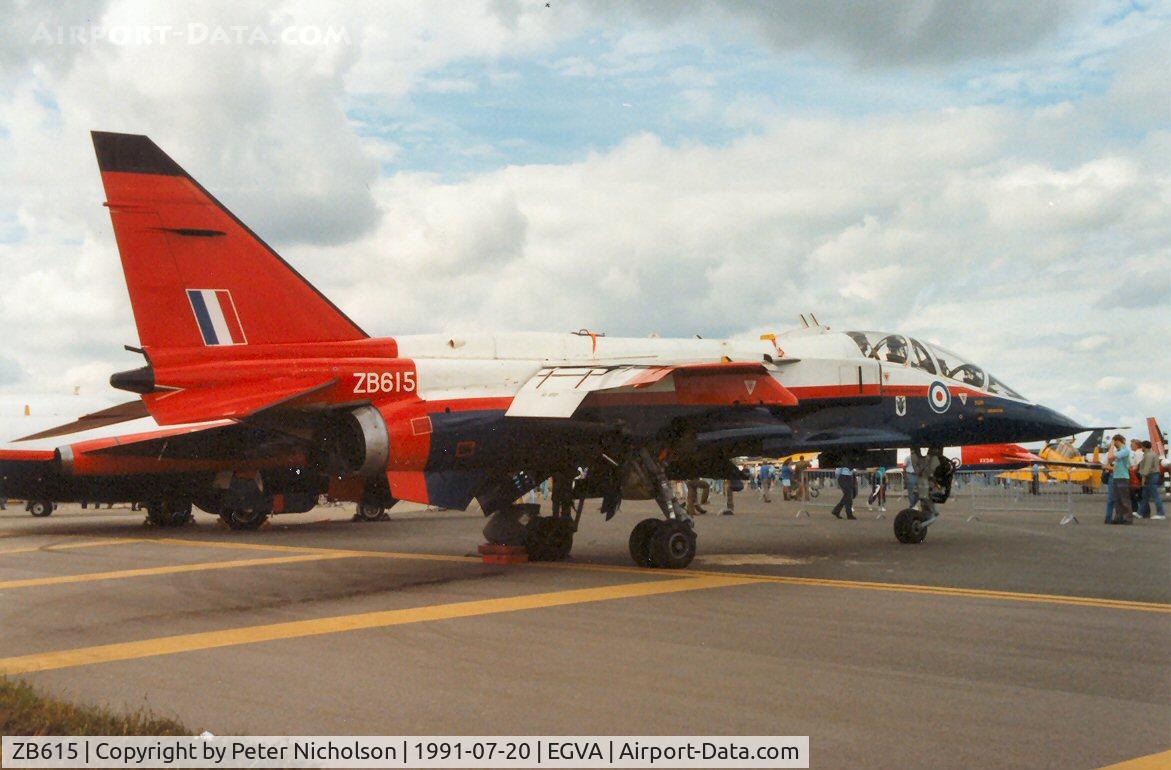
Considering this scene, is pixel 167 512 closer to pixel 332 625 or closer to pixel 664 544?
pixel 664 544

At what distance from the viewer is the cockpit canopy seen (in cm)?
1547

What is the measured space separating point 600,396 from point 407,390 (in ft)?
Answer: 7.73

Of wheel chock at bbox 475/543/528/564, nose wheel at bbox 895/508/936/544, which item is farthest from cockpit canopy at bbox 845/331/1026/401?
wheel chock at bbox 475/543/528/564

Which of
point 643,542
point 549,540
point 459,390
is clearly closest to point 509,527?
point 549,540

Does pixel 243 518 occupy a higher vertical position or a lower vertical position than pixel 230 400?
lower

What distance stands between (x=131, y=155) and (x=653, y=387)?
6669 mm

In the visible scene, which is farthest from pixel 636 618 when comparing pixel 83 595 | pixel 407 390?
pixel 83 595

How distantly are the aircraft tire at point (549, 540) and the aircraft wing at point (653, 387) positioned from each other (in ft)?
8.15

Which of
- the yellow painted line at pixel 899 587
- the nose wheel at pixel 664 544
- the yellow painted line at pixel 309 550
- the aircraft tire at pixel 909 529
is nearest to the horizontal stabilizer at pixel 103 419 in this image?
the yellow painted line at pixel 309 550

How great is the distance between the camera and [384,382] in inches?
454

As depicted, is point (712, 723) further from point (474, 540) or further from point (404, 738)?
point (474, 540)

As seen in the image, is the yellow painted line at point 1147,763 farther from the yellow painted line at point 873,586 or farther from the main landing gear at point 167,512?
the main landing gear at point 167,512

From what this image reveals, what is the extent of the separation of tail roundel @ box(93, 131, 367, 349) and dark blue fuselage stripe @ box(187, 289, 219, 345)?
0.04 feet
